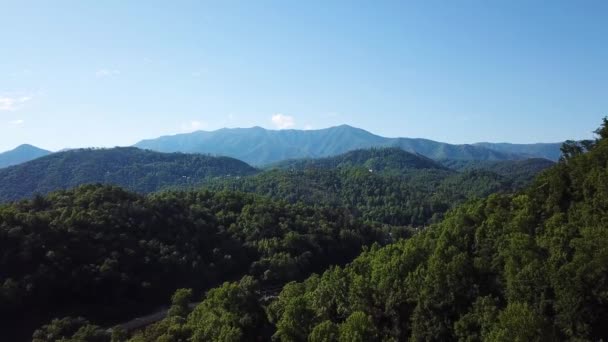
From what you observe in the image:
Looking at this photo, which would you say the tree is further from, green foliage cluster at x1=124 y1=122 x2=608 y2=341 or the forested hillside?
the forested hillside

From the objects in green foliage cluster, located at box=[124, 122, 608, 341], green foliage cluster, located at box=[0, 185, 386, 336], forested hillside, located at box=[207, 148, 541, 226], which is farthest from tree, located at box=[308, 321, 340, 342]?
forested hillside, located at box=[207, 148, 541, 226]

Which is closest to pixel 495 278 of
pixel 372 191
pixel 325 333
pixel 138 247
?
pixel 325 333

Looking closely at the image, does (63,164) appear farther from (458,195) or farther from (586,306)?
(586,306)

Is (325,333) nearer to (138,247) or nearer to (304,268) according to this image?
(138,247)

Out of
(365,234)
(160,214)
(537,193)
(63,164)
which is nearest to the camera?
(537,193)

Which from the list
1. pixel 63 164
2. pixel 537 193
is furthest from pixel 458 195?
pixel 63 164
